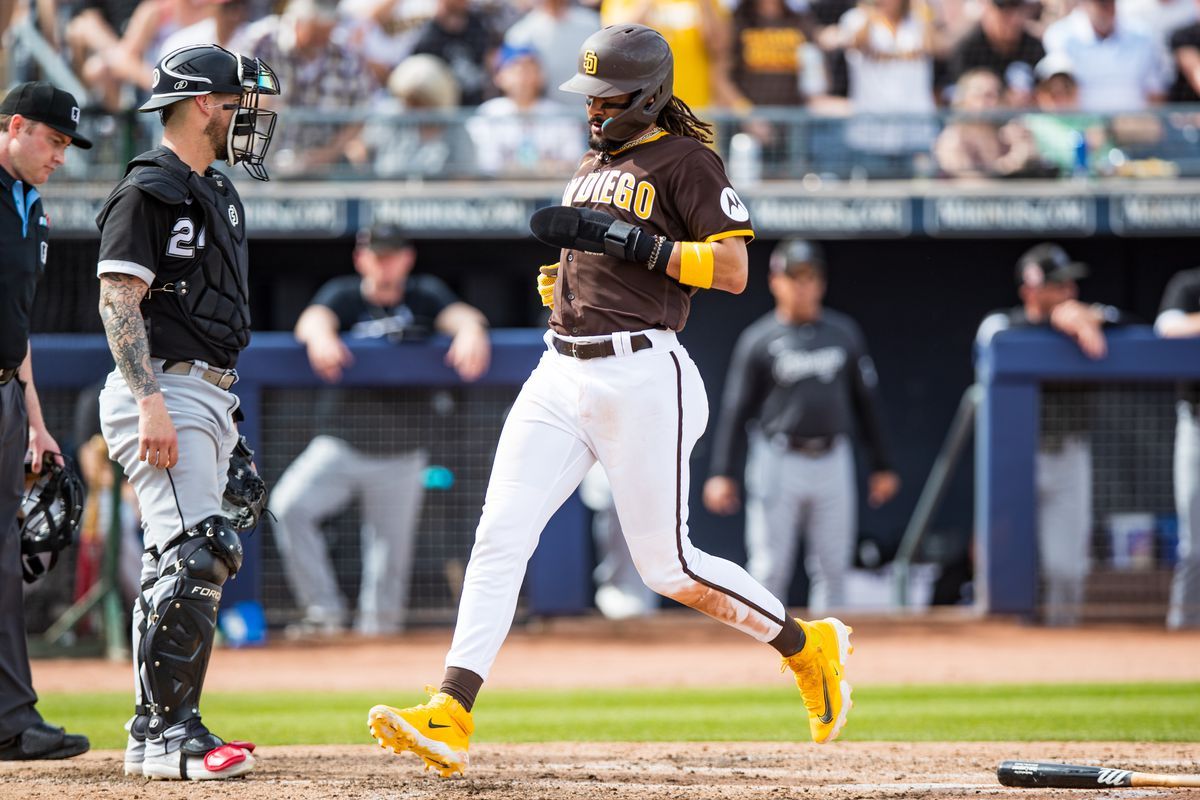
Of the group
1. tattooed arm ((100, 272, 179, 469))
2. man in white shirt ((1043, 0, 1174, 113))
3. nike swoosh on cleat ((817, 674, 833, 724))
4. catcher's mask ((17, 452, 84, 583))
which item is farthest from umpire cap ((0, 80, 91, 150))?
man in white shirt ((1043, 0, 1174, 113))

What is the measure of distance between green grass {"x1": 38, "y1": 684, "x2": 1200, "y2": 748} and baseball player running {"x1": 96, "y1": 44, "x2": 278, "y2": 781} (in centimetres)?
104

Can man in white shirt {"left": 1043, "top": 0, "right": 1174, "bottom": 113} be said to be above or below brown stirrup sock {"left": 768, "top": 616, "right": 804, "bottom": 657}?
above

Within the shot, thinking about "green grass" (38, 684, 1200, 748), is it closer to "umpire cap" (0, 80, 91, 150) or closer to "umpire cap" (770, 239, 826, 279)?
"umpire cap" (0, 80, 91, 150)

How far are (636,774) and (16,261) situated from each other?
2.33m

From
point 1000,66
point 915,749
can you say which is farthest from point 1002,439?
point 915,749

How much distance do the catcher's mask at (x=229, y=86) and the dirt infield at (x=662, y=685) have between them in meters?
1.74

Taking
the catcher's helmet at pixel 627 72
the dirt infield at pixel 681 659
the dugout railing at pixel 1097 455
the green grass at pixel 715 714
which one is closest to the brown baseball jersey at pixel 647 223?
the catcher's helmet at pixel 627 72

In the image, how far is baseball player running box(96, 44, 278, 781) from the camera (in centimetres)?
397

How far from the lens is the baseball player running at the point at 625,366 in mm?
3967

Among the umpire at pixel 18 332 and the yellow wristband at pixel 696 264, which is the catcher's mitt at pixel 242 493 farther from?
the yellow wristband at pixel 696 264

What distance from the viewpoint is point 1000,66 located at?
10.3 m

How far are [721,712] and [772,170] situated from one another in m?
4.40

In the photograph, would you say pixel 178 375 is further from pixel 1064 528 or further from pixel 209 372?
pixel 1064 528

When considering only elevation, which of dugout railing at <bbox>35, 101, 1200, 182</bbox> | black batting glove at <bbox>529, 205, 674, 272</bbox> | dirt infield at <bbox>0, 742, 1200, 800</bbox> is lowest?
dirt infield at <bbox>0, 742, 1200, 800</bbox>
